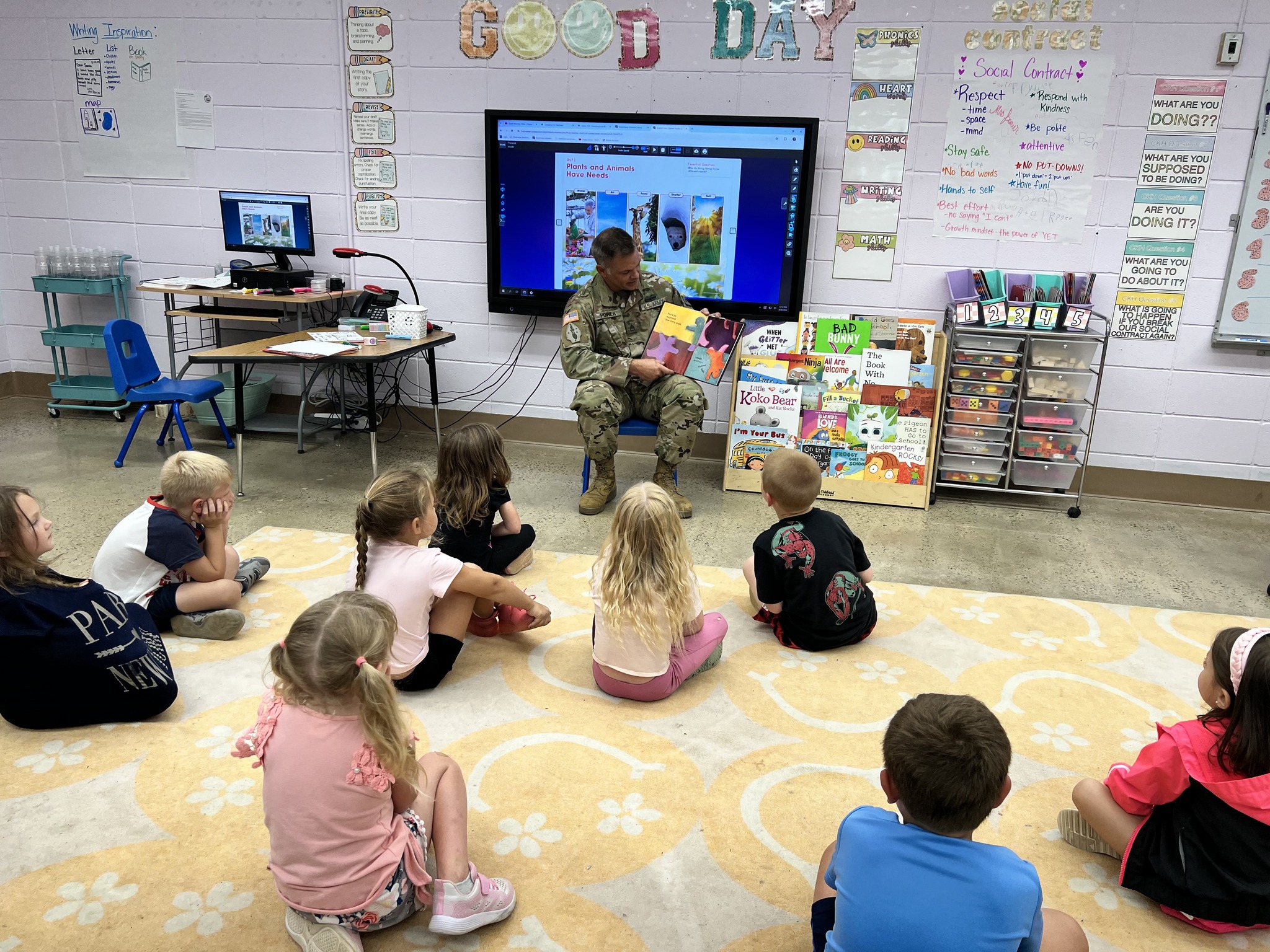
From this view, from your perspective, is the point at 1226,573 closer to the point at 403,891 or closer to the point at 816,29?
the point at 816,29

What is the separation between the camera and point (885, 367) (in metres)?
4.15

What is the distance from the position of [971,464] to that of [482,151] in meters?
2.98

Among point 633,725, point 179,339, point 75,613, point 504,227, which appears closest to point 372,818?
point 633,725

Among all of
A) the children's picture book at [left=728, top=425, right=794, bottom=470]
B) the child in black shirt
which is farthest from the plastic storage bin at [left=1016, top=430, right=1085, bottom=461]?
the child in black shirt

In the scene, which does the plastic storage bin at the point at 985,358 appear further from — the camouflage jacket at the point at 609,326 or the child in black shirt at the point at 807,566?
the child in black shirt at the point at 807,566

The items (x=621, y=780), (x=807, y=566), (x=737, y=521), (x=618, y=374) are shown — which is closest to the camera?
(x=621, y=780)

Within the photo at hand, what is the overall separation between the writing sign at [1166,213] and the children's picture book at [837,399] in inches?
60.7

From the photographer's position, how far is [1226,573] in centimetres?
355

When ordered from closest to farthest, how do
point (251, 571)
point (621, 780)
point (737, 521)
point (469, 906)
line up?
point (469, 906), point (621, 780), point (251, 571), point (737, 521)

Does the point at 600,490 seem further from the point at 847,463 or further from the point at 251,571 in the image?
the point at 251,571

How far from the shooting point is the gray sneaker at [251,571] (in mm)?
2918

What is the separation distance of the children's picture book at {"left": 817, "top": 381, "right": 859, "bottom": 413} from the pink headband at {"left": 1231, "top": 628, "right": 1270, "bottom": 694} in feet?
8.79

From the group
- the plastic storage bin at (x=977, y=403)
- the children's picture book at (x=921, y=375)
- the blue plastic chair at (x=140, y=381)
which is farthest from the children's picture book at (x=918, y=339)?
the blue plastic chair at (x=140, y=381)

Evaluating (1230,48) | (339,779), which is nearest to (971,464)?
(1230,48)
